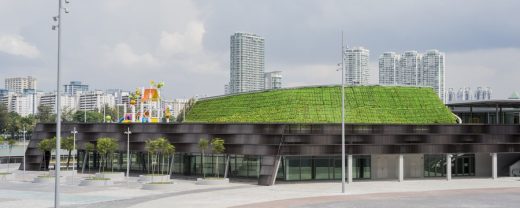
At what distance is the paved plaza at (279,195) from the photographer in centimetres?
4494

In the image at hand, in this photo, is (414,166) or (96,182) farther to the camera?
(414,166)

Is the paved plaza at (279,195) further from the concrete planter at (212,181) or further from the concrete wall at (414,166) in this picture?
the concrete wall at (414,166)

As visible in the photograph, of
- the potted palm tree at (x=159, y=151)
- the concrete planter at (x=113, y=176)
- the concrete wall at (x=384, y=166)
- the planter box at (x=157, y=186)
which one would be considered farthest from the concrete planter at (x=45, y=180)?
the concrete wall at (x=384, y=166)

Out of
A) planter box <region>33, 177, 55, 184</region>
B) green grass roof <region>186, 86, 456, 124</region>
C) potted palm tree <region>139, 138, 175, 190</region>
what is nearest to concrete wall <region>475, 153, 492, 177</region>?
green grass roof <region>186, 86, 456, 124</region>

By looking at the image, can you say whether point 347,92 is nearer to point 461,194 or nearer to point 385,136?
point 385,136

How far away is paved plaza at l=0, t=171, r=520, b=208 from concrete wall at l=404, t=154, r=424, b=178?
3.77m

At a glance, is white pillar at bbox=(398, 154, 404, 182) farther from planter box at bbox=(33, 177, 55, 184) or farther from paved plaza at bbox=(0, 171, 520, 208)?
planter box at bbox=(33, 177, 55, 184)

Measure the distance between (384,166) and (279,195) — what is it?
70.6 ft

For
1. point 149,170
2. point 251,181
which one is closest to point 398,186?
point 251,181

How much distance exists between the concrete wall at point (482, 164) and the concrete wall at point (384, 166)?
11631 millimetres

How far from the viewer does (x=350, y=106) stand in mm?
75375

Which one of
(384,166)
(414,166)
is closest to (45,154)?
(384,166)

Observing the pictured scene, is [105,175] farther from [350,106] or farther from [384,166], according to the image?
Answer: [384,166]

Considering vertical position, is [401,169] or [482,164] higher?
[482,164]
